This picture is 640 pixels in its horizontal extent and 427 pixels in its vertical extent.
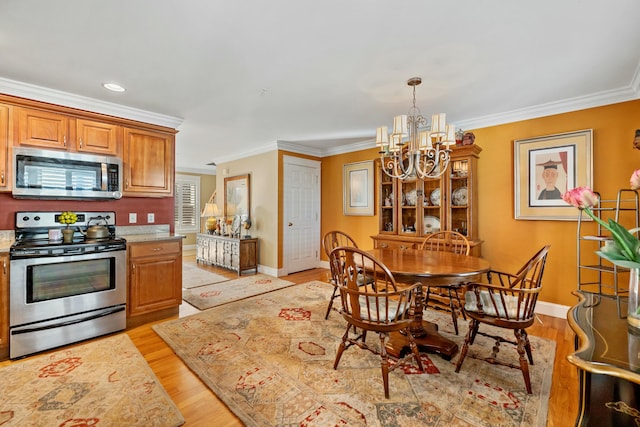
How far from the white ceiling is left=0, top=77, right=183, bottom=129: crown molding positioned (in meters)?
0.02

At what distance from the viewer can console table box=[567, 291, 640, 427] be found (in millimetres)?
842

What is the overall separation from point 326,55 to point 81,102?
2.73 m

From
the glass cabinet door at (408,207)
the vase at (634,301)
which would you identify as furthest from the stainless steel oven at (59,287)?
the vase at (634,301)

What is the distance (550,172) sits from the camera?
327 cm

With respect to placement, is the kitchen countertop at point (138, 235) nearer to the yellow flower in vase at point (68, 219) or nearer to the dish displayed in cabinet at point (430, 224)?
the yellow flower in vase at point (68, 219)

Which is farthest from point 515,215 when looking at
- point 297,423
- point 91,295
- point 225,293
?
point 91,295

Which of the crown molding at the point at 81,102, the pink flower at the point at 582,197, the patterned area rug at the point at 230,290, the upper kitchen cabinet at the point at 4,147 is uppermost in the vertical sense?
the crown molding at the point at 81,102

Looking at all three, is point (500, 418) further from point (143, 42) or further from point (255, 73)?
point (143, 42)

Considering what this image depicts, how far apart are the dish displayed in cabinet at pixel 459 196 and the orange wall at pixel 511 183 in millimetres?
290

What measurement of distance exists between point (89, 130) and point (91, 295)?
177cm

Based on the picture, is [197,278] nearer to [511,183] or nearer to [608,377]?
[511,183]

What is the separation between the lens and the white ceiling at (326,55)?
175 centimetres

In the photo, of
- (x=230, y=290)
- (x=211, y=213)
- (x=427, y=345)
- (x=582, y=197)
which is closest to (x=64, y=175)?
(x=230, y=290)

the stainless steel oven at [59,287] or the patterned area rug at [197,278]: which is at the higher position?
the stainless steel oven at [59,287]
